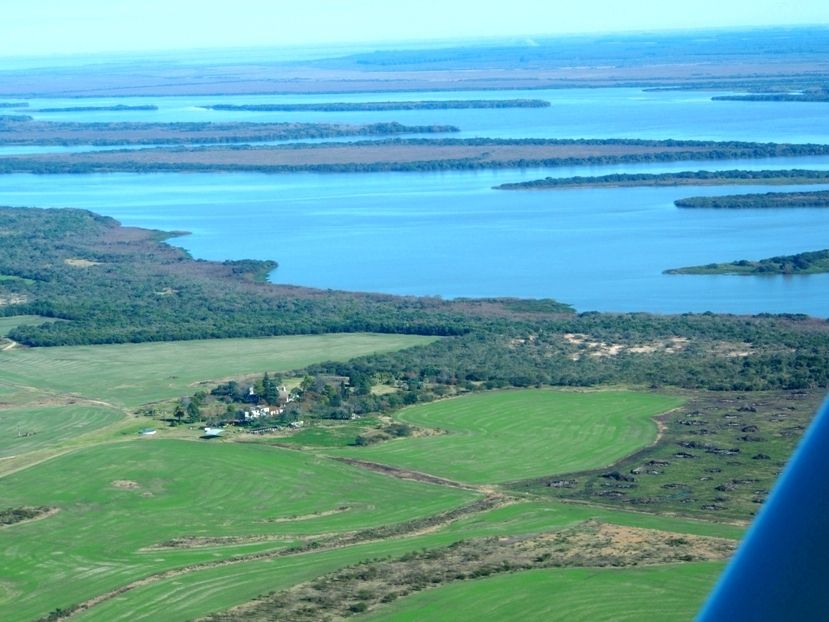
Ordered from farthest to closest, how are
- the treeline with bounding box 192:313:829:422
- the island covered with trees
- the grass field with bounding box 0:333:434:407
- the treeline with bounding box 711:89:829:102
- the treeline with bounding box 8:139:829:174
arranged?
the island covered with trees < the treeline with bounding box 711:89:829:102 < the treeline with bounding box 8:139:829:174 < the grass field with bounding box 0:333:434:407 < the treeline with bounding box 192:313:829:422

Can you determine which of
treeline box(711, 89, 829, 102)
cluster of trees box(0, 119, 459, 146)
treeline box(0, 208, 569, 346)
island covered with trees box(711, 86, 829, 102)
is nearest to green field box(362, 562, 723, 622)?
treeline box(0, 208, 569, 346)

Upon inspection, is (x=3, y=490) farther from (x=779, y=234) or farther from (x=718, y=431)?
(x=779, y=234)

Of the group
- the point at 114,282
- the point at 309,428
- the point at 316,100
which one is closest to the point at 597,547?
the point at 309,428

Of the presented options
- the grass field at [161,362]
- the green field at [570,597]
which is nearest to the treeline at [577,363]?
the grass field at [161,362]

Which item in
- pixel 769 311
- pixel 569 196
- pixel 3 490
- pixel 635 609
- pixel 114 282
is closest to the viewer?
pixel 635 609

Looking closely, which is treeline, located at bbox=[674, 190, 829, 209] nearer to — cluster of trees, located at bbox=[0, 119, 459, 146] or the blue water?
the blue water

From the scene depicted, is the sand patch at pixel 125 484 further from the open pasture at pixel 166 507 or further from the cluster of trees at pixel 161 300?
the cluster of trees at pixel 161 300
